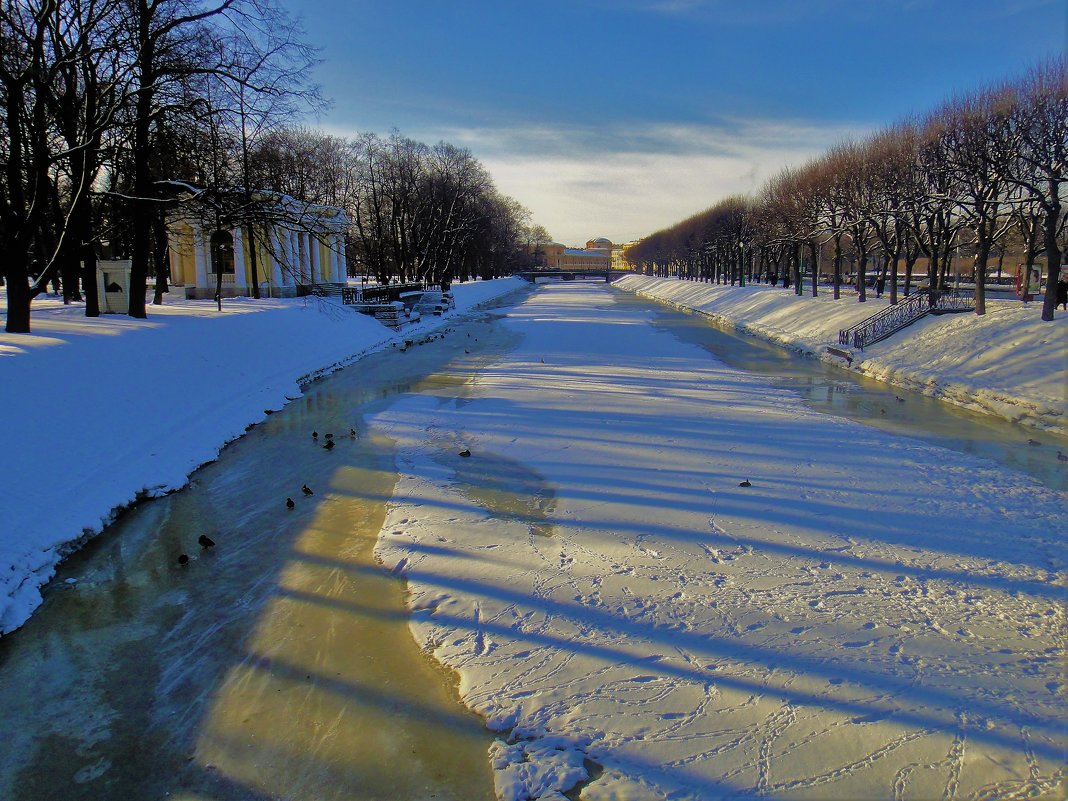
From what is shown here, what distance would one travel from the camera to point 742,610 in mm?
6180

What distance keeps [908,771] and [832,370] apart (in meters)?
20.0

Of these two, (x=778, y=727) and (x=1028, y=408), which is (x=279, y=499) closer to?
(x=778, y=727)

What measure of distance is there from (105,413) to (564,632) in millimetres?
9187

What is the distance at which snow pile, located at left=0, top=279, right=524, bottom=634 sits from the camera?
7879 millimetres

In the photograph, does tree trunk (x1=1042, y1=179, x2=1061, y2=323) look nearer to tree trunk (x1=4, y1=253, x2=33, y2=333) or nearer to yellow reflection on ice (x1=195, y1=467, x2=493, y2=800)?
yellow reflection on ice (x1=195, y1=467, x2=493, y2=800)

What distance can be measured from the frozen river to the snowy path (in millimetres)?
29

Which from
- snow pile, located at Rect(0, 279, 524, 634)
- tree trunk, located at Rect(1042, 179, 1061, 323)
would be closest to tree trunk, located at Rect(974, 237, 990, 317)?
tree trunk, located at Rect(1042, 179, 1061, 323)

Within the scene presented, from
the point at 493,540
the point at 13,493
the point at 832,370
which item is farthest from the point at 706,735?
the point at 832,370

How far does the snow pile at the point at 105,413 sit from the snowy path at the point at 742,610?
3595mm

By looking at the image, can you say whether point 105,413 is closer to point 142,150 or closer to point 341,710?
point 341,710

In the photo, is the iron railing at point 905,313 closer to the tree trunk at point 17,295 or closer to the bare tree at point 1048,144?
the bare tree at point 1048,144

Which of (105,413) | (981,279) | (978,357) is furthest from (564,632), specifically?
(981,279)

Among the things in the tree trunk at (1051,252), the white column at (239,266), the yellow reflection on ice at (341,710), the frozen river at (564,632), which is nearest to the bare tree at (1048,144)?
the tree trunk at (1051,252)

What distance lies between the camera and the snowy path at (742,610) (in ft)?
14.3
